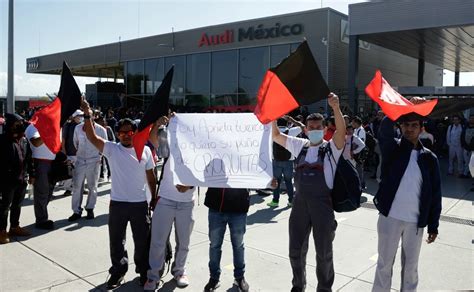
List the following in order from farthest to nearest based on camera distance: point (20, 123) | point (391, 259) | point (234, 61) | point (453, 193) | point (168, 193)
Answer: point (234, 61) < point (453, 193) < point (20, 123) < point (168, 193) < point (391, 259)

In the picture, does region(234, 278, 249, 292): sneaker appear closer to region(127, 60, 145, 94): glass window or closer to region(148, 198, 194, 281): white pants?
region(148, 198, 194, 281): white pants

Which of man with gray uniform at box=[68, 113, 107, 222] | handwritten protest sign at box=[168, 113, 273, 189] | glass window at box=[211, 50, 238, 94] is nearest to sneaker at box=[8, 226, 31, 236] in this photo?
man with gray uniform at box=[68, 113, 107, 222]

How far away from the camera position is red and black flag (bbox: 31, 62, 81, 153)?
448 cm

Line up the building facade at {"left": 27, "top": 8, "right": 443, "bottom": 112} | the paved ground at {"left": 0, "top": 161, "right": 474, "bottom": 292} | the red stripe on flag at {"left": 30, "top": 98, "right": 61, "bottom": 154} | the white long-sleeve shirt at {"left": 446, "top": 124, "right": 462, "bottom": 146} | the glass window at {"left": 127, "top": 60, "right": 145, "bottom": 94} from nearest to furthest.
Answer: the paved ground at {"left": 0, "top": 161, "right": 474, "bottom": 292} → the red stripe on flag at {"left": 30, "top": 98, "right": 61, "bottom": 154} → the white long-sleeve shirt at {"left": 446, "top": 124, "right": 462, "bottom": 146} → the building facade at {"left": 27, "top": 8, "right": 443, "bottom": 112} → the glass window at {"left": 127, "top": 60, "right": 145, "bottom": 94}

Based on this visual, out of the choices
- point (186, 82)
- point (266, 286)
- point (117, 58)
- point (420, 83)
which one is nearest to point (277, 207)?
point (266, 286)

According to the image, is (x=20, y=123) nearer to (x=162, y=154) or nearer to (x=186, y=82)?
(x=162, y=154)

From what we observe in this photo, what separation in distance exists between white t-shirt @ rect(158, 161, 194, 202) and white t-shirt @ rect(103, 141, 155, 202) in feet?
0.81

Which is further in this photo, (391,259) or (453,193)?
(453,193)

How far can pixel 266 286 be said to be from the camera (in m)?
4.32

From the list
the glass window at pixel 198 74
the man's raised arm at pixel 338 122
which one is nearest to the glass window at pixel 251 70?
the glass window at pixel 198 74

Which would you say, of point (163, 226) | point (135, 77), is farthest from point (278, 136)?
point (135, 77)

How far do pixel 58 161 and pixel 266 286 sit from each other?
425 centimetres

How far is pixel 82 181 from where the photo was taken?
717cm

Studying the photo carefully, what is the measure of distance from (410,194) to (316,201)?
84 cm
